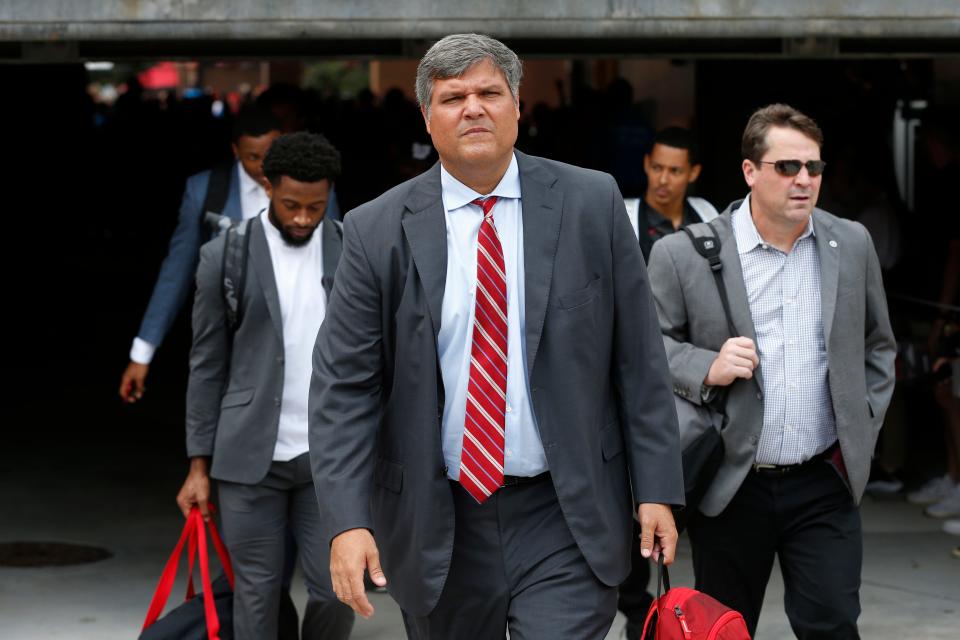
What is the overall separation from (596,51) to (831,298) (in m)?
3.03

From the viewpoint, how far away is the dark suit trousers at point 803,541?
4.84 m

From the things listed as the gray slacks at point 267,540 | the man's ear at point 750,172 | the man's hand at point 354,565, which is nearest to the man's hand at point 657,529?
the man's hand at point 354,565

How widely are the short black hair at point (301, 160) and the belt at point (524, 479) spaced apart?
6.47 ft

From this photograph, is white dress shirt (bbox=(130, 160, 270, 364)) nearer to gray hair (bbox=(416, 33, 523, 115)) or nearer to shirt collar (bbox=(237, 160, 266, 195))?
shirt collar (bbox=(237, 160, 266, 195))

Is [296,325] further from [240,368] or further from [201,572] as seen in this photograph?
[201,572]

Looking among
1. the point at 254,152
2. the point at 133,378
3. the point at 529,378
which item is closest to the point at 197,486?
the point at 133,378

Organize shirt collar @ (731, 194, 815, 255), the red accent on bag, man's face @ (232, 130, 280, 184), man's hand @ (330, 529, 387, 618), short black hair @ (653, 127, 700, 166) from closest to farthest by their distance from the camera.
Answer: man's hand @ (330, 529, 387, 618)
shirt collar @ (731, 194, 815, 255)
the red accent on bag
short black hair @ (653, 127, 700, 166)
man's face @ (232, 130, 280, 184)

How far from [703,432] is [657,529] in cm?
104

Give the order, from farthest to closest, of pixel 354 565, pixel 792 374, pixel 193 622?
pixel 193 622
pixel 792 374
pixel 354 565

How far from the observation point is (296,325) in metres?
5.56

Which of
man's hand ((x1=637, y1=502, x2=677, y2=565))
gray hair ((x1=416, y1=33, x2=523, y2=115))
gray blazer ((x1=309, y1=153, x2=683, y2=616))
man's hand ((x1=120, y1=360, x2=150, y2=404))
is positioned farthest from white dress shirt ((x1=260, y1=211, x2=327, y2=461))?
man's hand ((x1=637, y1=502, x2=677, y2=565))

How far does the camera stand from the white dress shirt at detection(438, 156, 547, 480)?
385cm

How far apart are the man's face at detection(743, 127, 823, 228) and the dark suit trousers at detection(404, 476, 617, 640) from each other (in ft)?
4.67

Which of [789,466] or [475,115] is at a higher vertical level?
[475,115]
